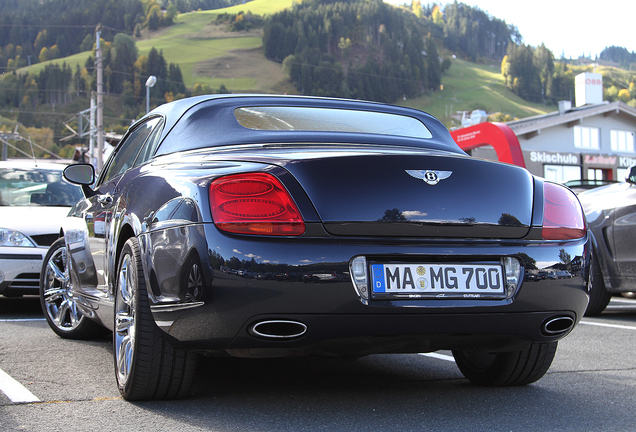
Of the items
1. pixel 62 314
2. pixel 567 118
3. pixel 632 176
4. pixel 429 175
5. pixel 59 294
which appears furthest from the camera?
pixel 567 118

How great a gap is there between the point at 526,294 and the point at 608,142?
4216 centimetres

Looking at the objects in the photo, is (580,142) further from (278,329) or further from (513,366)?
(278,329)

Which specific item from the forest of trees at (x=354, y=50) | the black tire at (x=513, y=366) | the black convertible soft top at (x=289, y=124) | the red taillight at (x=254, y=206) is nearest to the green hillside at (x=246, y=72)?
the forest of trees at (x=354, y=50)

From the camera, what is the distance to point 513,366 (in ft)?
11.5

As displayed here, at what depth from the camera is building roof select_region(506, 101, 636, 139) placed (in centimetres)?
3831

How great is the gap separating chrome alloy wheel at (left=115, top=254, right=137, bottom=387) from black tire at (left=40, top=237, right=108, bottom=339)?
1344mm

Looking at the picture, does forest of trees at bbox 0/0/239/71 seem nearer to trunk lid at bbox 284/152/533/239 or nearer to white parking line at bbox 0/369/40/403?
white parking line at bbox 0/369/40/403

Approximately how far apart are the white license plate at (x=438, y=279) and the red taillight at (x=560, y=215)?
0.36 meters

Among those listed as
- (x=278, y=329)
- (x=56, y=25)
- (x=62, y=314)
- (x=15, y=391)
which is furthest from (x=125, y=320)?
(x=56, y=25)

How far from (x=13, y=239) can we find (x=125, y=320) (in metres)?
3.80

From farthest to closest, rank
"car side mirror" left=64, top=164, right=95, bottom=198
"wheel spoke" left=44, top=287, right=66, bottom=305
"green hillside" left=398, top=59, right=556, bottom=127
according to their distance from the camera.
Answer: "green hillside" left=398, top=59, right=556, bottom=127, "wheel spoke" left=44, top=287, right=66, bottom=305, "car side mirror" left=64, top=164, right=95, bottom=198

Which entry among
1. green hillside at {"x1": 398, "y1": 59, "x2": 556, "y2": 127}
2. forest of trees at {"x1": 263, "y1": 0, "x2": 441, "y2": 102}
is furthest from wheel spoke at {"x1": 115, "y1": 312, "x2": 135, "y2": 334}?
forest of trees at {"x1": 263, "y1": 0, "x2": 441, "y2": 102}

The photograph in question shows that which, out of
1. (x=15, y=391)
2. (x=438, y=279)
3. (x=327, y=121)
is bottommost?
(x=15, y=391)

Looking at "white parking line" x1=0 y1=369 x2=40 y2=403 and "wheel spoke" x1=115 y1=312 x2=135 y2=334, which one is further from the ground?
"wheel spoke" x1=115 y1=312 x2=135 y2=334
